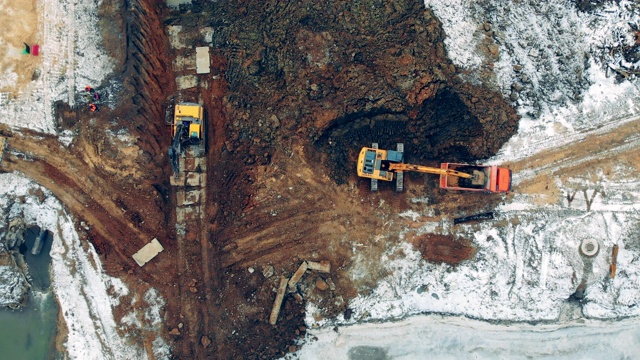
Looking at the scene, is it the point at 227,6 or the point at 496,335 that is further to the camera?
the point at 227,6

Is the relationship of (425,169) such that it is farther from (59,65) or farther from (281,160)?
(59,65)

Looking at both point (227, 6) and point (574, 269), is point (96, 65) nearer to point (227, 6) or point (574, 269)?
point (227, 6)

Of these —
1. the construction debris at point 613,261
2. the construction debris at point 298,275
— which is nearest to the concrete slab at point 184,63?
the construction debris at point 298,275

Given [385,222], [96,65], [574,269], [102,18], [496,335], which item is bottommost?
[496,335]

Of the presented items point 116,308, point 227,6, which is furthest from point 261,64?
point 116,308

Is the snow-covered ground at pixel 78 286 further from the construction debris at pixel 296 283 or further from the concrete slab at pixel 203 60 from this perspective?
the concrete slab at pixel 203 60

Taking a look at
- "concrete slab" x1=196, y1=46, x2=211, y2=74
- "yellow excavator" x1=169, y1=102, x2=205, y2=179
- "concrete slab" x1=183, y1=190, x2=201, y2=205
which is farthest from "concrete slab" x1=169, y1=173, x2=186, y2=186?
"concrete slab" x1=196, y1=46, x2=211, y2=74
